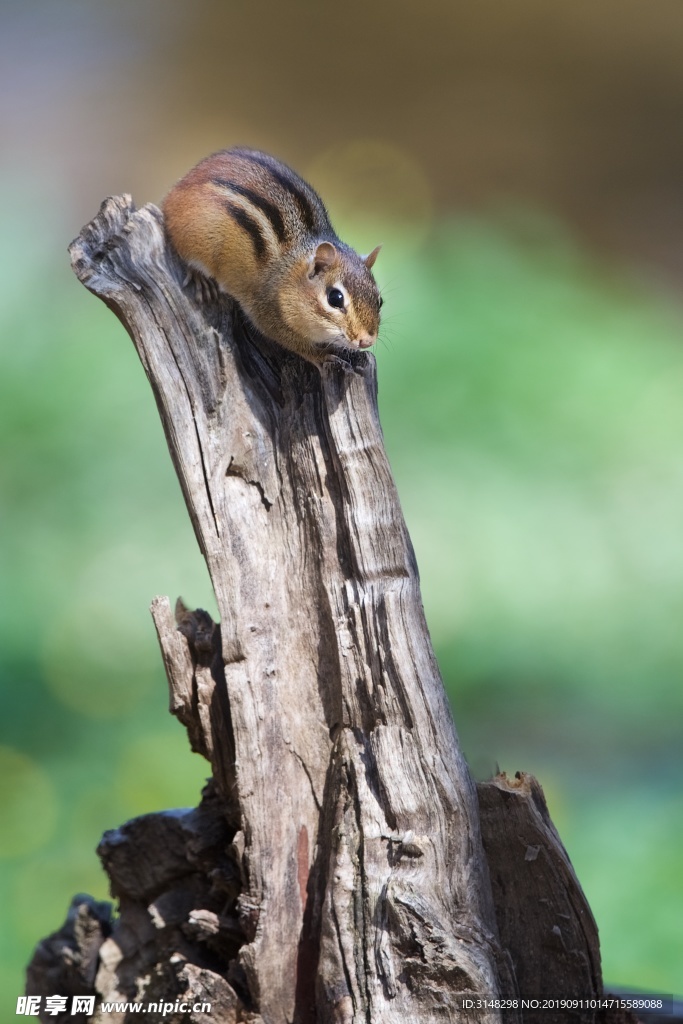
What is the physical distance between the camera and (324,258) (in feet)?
6.45

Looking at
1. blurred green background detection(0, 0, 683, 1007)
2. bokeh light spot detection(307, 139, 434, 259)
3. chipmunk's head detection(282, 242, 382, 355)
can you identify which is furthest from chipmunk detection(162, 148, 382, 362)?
bokeh light spot detection(307, 139, 434, 259)

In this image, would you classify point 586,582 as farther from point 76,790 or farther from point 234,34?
point 234,34

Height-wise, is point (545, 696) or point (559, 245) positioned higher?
point (559, 245)

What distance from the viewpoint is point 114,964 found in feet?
6.10

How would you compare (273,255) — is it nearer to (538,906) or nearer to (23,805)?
(538,906)

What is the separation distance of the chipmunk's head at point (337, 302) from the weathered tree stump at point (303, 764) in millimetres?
71

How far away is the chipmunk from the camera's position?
1.88m

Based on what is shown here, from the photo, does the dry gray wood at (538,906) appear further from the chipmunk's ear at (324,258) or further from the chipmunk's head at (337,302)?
the chipmunk's ear at (324,258)

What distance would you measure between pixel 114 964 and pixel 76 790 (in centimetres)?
104

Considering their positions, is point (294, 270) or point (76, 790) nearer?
point (294, 270)

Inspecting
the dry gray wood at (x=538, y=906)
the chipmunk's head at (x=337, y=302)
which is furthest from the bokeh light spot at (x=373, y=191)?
the dry gray wood at (x=538, y=906)

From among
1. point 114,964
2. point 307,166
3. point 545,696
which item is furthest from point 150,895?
point 307,166

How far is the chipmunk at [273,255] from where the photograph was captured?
188cm

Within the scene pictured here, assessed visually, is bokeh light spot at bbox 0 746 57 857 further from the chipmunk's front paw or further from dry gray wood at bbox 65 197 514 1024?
the chipmunk's front paw
